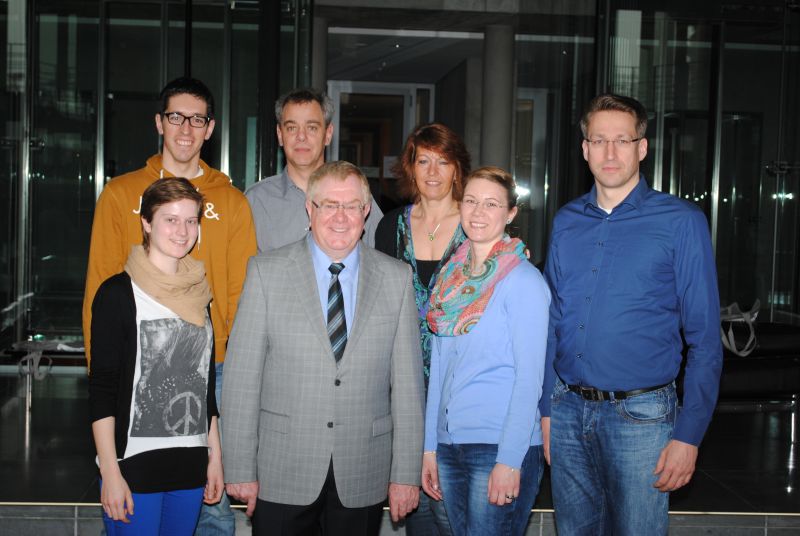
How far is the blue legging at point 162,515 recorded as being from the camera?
2.51m

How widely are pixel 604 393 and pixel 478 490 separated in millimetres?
505

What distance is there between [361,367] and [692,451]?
104 cm

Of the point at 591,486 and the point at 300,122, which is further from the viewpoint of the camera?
the point at 300,122

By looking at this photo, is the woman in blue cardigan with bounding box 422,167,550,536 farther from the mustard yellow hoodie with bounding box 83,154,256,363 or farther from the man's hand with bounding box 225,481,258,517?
the mustard yellow hoodie with bounding box 83,154,256,363

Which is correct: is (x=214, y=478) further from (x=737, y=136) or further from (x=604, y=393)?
(x=737, y=136)

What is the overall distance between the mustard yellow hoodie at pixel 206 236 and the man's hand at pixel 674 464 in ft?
5.19

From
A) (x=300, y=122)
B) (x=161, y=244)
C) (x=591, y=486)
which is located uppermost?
(x=300, y=122)

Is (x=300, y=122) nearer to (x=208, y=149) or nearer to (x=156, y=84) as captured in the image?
(x=208, y=149)

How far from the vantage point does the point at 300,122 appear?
3402 mm

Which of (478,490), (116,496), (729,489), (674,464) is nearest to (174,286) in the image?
(116,496)

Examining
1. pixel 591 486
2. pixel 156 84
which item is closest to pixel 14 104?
pixel 156 84

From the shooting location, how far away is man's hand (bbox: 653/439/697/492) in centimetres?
250

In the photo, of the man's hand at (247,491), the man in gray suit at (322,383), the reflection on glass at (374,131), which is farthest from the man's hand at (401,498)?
the reflection on glass at (374,131)

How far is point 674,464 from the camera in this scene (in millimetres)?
2492
